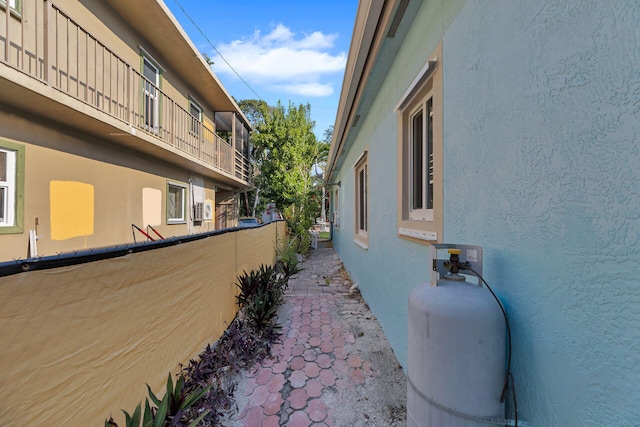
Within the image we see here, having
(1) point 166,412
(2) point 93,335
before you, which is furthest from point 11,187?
(1) point 166,412

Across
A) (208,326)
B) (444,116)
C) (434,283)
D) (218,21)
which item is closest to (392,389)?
(434,283)

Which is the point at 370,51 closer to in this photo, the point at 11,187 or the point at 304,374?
the point at 304,374

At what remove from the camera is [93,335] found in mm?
1369

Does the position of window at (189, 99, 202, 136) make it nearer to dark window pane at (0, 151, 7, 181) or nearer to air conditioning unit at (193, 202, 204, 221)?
air conditioning unit at (193, 202, 204, 221)

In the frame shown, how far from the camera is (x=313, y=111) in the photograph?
2275 centimetres

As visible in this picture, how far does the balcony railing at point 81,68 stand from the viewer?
4.03m

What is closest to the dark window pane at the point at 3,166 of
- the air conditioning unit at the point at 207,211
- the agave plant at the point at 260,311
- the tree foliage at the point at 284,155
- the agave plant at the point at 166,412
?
the agave plant at the point at 260,311

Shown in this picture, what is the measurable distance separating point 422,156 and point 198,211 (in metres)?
9.49

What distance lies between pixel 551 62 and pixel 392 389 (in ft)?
8.82

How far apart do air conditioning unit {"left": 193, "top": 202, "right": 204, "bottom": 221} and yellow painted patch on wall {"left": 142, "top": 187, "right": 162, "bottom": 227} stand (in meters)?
2.25

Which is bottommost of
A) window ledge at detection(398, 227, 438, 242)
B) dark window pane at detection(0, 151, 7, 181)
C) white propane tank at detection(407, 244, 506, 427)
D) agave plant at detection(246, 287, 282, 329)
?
agave plant at detection(246, 287, 282, 329)

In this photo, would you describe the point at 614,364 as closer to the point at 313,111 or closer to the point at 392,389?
the point at 392,389

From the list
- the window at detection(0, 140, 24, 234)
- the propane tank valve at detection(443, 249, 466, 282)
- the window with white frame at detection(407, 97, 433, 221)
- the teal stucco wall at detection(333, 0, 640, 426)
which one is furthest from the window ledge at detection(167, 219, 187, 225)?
the propane tank valve at detection(443, 249, 466, 282)

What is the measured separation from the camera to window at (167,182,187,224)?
8641mm
